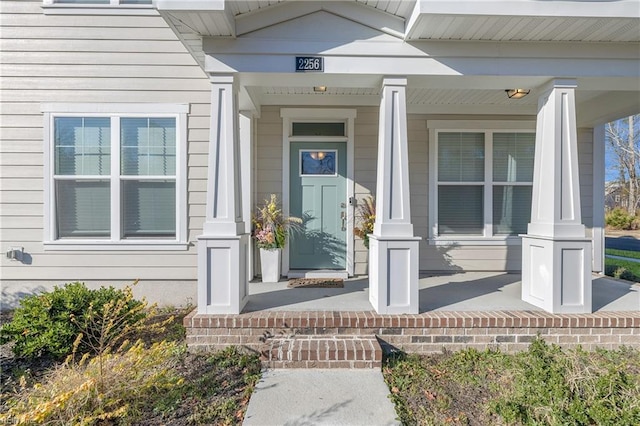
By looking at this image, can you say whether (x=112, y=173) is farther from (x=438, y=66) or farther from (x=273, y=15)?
(x=438, y=66)

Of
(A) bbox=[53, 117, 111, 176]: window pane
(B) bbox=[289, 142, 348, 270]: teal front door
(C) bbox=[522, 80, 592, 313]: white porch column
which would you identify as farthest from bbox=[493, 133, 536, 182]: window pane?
(A) bbox=[53, 117, 111, 176]: window pane

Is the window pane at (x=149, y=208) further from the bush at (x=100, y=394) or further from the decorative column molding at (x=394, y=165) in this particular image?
the decorative column molding at (x=394, y=165)

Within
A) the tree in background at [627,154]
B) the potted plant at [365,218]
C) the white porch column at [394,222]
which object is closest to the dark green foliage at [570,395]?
the white porch column at [394,222]

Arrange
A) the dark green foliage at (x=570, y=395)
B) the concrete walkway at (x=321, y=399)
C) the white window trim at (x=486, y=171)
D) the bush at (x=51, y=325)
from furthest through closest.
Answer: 1. the white window trim at (x=486, y=171)
2. the bush at (x=51, y=325)
3. the concrete walkway at (x=321, y=399)
4. the dark green foliage at (x=570, y=395)

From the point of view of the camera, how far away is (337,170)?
16.2ft

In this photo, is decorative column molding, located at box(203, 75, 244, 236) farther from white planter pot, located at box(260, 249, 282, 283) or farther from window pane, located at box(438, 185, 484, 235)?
window pane, located at box(438, 185, 484, 235)

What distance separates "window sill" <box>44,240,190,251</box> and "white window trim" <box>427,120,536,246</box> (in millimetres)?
3560

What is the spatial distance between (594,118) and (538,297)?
2.99 metres

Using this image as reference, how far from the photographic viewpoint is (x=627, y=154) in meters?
19.8

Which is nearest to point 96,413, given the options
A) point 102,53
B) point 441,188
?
point 102,53

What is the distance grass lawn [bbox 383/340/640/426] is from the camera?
6.77 feet

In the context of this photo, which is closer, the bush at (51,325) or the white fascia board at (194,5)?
the white fascia board at (194,5)

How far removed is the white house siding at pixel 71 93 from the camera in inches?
168

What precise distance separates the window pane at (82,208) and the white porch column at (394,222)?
11.5 ft
